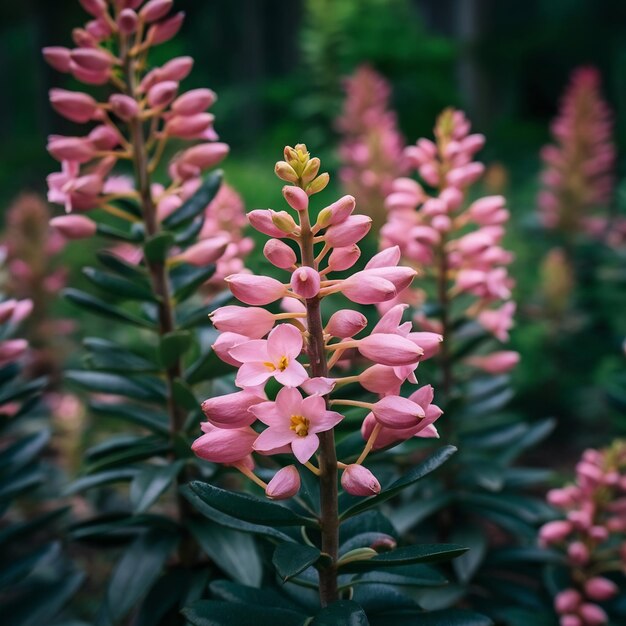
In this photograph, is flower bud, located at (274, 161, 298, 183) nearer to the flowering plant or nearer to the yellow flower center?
the flowering plant

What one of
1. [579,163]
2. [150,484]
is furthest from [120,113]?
[579,163]

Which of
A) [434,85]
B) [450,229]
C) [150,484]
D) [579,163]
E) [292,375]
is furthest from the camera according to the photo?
[434,85]

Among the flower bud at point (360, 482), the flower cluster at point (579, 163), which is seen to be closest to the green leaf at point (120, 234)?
the flower bud at point (360, 482)

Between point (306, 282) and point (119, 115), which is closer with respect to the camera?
point (306, 282)

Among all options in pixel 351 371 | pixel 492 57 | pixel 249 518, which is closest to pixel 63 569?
pixel 351 371

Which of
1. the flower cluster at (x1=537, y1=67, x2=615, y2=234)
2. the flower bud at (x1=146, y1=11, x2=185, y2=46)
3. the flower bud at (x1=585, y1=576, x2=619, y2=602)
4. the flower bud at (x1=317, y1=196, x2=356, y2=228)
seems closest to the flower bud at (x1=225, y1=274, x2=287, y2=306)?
the flower bud at (x1=317, y1=196, x2=356, y2=228)

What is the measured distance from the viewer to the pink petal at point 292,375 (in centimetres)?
81

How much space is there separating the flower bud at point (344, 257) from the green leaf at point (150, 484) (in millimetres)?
504

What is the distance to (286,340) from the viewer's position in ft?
2.75

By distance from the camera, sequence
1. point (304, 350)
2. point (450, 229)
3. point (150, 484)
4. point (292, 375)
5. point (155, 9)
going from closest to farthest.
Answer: point (292, 375)
point (304, 350)
point (150, 484)
point (155, 9)
point (450, 229)

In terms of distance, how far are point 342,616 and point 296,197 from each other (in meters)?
0.53

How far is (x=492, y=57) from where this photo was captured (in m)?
6.71

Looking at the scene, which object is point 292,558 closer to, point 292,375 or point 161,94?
point 292,375

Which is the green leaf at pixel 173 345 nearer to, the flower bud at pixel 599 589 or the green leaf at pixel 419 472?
the green leaf at pixel 419 472
